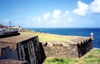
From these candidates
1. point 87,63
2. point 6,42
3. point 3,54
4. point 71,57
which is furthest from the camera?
point 71,57

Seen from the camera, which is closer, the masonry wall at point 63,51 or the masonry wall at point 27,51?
the masonry wall at point 27,51

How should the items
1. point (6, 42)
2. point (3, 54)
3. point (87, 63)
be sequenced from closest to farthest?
point (3, 54) < point (6, 42) < point (87, 63)

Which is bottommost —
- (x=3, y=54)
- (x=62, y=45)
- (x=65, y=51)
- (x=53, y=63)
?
(x=53, y=63)

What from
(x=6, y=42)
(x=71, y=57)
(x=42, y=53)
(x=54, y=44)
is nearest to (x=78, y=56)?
(x=71, y=57)

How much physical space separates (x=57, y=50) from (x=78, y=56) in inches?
96.0

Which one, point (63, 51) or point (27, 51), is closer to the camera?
point (27, 51)

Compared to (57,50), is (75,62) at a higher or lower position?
lower

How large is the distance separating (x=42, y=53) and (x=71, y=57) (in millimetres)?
3331

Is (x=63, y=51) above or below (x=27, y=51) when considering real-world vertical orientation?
below

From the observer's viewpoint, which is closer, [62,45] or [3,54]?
[3,54]

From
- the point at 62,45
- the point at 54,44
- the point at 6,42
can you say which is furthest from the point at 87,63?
the point at 6,42

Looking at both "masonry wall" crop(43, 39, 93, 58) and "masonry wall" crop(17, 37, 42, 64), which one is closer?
"masonry wall" crop(17, 37, 42, 64)

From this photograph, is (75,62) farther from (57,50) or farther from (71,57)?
(57,50)

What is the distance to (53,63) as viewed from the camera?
326 inches
